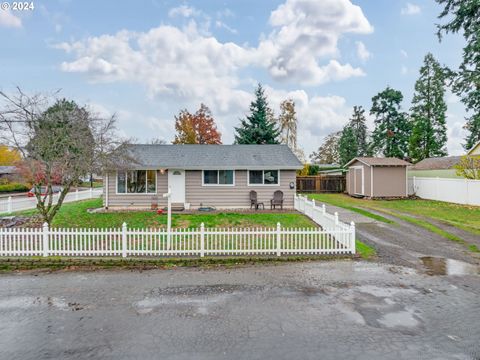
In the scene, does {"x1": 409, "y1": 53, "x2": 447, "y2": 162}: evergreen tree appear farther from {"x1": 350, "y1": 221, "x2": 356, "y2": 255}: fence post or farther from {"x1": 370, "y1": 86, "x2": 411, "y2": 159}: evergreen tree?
{"x1": 350, "y1": 221, "x2": 356, "y2": 255}: fence post

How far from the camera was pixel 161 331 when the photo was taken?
4305 mm

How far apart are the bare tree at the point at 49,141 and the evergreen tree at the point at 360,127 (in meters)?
42.9

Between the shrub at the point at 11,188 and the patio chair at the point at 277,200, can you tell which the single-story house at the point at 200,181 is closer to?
the patio chair at the point at 277,200

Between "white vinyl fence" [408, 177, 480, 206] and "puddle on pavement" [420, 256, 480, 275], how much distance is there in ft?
44.6

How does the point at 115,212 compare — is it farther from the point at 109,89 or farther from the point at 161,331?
the point at 161,331

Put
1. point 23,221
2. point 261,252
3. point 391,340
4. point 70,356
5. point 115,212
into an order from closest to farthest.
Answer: point 70,356, point 391,340, point 261,252, point 23,221, point 115,212

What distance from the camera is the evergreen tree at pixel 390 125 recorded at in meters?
37.6

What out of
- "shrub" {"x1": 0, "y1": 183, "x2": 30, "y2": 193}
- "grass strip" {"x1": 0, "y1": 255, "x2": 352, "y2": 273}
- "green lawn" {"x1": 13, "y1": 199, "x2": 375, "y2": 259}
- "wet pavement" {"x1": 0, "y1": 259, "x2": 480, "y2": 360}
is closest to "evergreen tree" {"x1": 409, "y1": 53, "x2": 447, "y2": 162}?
"green lawn" {"x1": 13, "y1": 199, "x2": 375, "y2": 259}

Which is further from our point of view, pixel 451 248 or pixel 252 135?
pixel 252 135

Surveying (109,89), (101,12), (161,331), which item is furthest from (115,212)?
(161,331)

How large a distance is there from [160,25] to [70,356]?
17231 mm

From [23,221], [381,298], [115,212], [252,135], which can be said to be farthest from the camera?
[252,135]

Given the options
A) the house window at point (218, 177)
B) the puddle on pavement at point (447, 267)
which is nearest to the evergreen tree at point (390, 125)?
the house window at point (218, 177)

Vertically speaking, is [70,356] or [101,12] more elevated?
[101,12]
